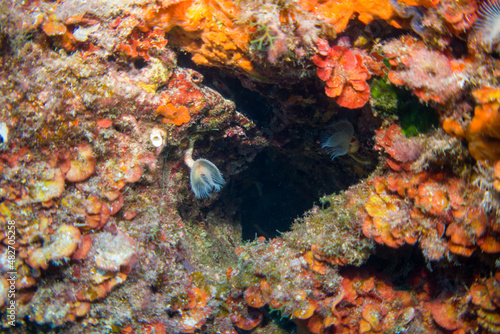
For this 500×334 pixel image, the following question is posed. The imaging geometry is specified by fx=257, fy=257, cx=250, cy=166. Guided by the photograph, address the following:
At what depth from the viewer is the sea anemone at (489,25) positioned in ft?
6.56

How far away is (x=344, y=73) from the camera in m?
2.87

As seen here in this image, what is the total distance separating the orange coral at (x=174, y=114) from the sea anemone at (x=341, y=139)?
83.6 inches

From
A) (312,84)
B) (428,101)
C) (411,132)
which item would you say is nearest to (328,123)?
(312,84)

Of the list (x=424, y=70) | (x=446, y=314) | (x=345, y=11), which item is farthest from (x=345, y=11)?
(x=446, y=314)

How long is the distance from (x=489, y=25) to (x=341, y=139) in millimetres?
1948

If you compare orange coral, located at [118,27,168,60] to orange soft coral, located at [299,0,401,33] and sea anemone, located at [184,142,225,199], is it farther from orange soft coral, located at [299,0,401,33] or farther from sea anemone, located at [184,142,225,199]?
orange soft coral, located at [299,0,401,33]

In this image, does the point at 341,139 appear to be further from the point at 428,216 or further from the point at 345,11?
the point at 345,11

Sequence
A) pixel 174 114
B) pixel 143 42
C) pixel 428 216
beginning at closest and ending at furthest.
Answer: pixel 428 216 → pixel 143 42 → pixel 174 114

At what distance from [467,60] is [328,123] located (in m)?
1.87

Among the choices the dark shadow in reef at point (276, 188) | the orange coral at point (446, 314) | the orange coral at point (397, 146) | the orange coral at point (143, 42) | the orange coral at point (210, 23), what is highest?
the orange coral at point (210, 23)

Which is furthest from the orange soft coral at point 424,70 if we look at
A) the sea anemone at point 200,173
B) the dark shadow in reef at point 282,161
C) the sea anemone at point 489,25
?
the sea anemone at point 200,173

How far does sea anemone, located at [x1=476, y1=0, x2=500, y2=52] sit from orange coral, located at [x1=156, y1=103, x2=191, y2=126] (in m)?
2.97

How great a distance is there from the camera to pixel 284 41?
8.87ft

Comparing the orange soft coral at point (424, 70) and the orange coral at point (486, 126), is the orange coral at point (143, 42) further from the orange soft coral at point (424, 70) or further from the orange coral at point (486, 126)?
the orange coral at point (486, 126)
